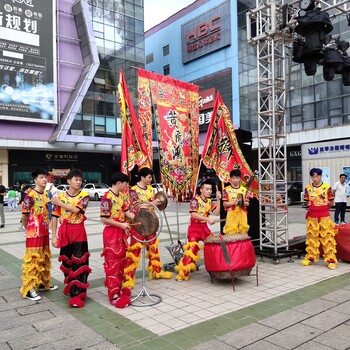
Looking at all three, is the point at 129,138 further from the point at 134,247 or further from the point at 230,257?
the point at 230,257

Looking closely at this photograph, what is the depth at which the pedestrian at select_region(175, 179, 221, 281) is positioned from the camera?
5680 millimetres

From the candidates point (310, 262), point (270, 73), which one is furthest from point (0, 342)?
point (270, 73)

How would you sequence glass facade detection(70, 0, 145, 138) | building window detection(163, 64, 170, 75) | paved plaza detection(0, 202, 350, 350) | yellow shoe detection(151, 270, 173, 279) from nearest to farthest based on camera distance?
paved plaza detection(0, 202, 350, 350) → yellow shoe detection(151, 270, 173, 279) → glass facade detection(70, 0, 145, 138) → building window detection(163, 64, 170, 75)

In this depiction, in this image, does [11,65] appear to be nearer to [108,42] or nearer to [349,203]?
[108,42]

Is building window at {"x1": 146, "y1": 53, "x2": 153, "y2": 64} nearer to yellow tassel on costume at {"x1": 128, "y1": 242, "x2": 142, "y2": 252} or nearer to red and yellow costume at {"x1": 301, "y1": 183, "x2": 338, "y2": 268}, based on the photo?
red and yellow costume at {"x1": 301, "y1": 183, "x2": 338, "y2": 268}

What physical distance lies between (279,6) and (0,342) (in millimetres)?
6958

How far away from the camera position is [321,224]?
636 cm

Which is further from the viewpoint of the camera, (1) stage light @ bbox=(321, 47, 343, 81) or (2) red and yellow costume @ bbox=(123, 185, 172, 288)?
(1) stage light @ bbox=(321, 47, 343, 81)

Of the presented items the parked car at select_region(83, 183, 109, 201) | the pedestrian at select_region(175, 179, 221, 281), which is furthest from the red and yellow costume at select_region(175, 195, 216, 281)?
the parked car at select_region(83, 183, 109, 201)

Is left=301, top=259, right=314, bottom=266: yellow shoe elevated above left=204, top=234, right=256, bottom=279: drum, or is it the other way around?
left=204, top=234, right=256, bottom=279: drum

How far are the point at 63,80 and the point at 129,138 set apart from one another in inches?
1089

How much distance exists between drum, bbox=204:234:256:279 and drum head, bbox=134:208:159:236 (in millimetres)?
1156

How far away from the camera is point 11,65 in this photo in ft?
89.0

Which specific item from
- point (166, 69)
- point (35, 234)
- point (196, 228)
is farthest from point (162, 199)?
point (166, 69)
